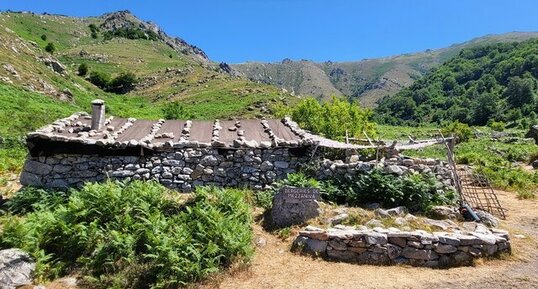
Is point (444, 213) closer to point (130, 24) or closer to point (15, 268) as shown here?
point (15, 268)

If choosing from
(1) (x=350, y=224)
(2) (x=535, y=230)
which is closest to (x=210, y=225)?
(1) (x=350, y=224)

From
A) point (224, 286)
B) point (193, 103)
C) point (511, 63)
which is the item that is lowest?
point (224, 286)

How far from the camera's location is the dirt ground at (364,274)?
8.92 metres

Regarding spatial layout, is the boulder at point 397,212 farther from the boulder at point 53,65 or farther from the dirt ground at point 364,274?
the boulder at point 53,65

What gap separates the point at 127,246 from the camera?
9.48 m

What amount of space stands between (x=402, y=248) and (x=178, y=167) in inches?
314

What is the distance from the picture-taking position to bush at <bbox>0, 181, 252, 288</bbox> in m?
8.91

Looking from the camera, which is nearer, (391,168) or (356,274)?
(356,274)

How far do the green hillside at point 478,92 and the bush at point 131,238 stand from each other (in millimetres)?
66886

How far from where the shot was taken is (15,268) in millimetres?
8758

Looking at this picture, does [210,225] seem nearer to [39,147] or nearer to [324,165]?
[324,165]

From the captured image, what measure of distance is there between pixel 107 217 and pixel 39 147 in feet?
14.9

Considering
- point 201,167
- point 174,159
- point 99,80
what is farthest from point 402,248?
point 99,80

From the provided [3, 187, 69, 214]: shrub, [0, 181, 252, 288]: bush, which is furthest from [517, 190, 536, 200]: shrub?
[3, 187, 69, 214]: shrub
